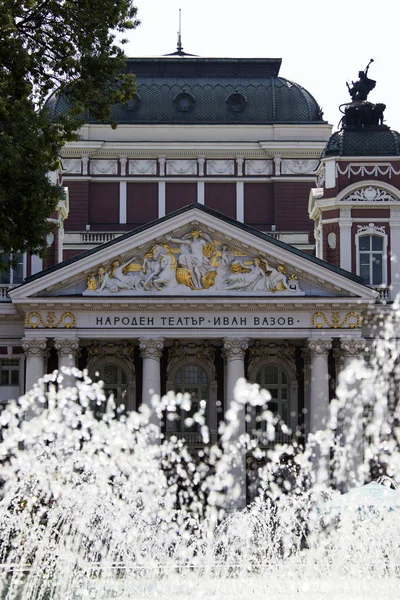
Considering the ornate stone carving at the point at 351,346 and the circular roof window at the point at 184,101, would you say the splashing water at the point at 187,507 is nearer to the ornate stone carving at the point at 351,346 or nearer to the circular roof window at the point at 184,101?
the ornate stone carving at the point at 351,346

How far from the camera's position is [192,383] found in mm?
54156

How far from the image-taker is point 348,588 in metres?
27.3

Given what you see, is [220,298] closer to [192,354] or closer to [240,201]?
[192,354]

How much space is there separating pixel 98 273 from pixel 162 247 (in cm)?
282

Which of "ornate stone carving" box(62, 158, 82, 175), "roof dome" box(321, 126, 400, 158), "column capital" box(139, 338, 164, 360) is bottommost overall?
"column capital" box(139, 338, 164, 360)

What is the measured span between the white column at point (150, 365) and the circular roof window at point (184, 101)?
19.9m

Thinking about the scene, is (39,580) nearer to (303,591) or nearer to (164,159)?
(303,591)

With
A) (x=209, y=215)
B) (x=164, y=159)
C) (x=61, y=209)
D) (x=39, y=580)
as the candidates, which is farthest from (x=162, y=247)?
(x=39, y=580)

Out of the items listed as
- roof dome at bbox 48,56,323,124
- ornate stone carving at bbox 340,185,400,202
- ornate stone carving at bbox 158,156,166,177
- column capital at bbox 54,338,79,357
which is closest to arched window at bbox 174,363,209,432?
column capital at bbox 54,338,79,357

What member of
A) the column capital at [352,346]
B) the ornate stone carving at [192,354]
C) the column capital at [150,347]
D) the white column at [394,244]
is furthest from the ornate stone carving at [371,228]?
the column capital at [150,347]

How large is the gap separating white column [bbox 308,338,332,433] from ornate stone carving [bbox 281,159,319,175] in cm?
1643

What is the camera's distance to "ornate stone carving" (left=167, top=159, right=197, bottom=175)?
65312 millimetres

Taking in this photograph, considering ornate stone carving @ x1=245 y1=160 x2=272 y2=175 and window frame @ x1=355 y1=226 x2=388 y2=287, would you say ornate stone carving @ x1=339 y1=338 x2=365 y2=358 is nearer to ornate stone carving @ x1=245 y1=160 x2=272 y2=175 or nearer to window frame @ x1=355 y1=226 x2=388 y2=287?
window frame @ x1=355 y1=226 x2=388 y2=287

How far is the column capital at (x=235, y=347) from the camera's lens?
50.8 metres
